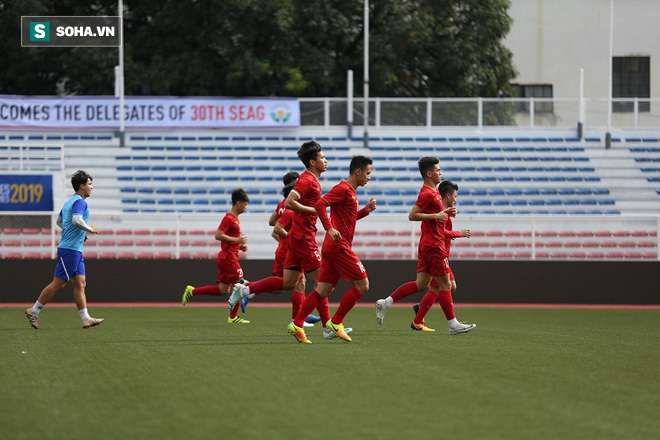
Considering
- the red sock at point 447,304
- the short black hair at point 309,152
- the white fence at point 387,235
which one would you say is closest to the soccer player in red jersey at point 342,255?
the short black hair at point 309,152

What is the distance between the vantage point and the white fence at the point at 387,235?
805 inches

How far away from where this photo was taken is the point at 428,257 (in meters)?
11.2

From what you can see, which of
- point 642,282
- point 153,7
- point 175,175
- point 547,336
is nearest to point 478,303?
point 642,282

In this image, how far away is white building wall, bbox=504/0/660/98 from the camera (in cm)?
3775

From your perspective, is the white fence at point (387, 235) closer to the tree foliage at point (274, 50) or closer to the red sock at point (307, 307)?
the red sock at point (307, 307)

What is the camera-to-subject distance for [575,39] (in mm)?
38031

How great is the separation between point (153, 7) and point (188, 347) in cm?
2673

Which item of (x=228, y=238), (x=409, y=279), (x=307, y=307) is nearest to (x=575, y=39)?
(x=409, y=279)

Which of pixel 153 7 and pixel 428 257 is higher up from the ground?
pixel 153 7

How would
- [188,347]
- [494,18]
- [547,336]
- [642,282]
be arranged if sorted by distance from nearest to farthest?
[188,347], [547,336], [642,282], [494,18]

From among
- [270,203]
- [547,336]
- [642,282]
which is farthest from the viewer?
[270,203]

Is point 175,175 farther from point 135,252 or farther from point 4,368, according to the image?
point 4,368

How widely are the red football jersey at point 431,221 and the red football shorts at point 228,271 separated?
365 cm

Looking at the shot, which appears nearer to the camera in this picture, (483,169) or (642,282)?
(642,282)
